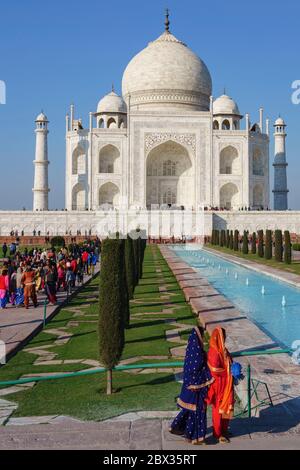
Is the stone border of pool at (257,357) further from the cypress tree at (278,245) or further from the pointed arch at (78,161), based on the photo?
the pointed arch at (78,161)

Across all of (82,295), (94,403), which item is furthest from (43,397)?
(82,295)

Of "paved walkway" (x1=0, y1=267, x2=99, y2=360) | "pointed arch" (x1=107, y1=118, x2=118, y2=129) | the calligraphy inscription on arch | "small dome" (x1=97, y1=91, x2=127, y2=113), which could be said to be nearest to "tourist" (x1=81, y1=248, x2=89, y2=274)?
"paved walkway" (x1=0, y1=267, x2=99, y2=360)

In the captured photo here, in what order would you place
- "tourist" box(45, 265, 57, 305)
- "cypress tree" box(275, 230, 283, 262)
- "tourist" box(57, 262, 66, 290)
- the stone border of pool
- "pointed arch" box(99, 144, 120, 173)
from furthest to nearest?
1. "pointed arch" box(99, 144, 120, 173)
2. "cypress tree" box(275, 230, 283, 262)
3. "tourist" box(57, 262, 66, 290)
4. "tourist" box(45, 265, 57, 305)
5. the stone border of pool

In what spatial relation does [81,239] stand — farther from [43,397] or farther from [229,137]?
[43,397]

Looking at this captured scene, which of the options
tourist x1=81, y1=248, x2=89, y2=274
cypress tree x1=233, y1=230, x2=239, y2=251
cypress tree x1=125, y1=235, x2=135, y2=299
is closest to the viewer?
cypress tree x1=125, y1=235, x2=135, y2=299

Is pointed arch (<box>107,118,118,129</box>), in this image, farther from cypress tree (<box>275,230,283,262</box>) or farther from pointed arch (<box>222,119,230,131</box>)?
cypress tree (<box>275,230,283,262</box>)

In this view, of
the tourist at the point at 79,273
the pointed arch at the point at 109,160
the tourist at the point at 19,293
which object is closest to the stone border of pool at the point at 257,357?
the tourist at the point at 19,293

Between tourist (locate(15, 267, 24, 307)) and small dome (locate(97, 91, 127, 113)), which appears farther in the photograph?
small dome (locate(97, 91, 127, 113))
